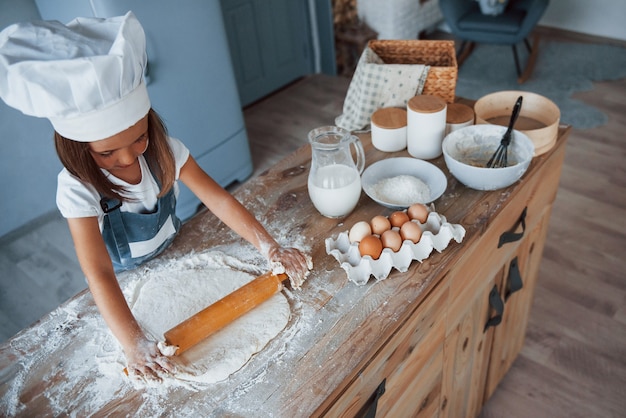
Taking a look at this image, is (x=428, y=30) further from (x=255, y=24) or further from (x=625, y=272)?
(x=625, y=272)

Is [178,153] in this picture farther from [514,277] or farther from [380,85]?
[514,277]

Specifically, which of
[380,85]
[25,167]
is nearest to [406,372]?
[380,85]

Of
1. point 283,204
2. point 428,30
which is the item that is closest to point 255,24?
point 428,30

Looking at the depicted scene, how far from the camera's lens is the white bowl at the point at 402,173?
1.09 metres

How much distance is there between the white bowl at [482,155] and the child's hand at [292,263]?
40 cm

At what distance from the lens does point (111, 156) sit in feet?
2.77

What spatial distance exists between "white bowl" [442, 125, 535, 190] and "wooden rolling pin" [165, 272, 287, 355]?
0.46m

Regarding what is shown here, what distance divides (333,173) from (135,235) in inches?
17.4

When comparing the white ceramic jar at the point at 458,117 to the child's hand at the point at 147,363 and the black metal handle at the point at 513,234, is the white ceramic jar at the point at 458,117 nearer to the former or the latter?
the black metal handle at the point at 513,234

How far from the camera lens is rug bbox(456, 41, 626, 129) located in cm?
305

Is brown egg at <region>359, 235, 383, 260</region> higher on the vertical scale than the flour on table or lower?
higher

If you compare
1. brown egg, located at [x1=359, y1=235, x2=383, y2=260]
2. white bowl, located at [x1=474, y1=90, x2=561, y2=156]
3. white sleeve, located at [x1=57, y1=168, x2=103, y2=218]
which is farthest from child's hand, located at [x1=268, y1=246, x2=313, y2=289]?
white bowl, located at [x1=474, y1=90, x2=561, y2=156]

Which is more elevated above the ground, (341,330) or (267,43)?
(341,330)

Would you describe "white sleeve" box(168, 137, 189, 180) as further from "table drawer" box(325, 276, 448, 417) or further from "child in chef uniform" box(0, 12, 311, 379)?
"table drawer" box(325, 276, 448, 417)
